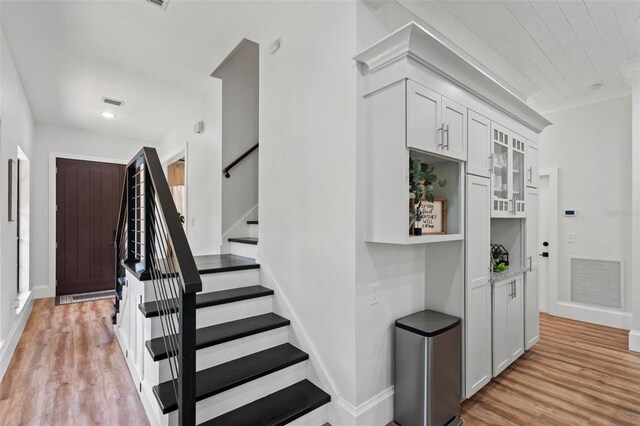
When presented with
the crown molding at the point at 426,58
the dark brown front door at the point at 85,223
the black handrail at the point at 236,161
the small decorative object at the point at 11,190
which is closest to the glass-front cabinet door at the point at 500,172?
the crown molding at the point at 426,58

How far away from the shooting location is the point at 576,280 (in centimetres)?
444

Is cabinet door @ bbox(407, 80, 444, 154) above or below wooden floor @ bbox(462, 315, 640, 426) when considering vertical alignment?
above

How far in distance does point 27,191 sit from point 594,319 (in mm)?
8122

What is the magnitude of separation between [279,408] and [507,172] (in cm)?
265

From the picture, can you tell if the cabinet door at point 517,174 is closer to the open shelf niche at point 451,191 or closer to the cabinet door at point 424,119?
the open shelf niche at point 451,191

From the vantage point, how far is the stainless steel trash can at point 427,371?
6.72 ft

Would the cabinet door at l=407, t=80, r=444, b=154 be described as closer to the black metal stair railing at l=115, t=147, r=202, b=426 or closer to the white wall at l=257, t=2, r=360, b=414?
the white wall at l=257, t=2, r=360, b=414

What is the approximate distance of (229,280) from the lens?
283 cm

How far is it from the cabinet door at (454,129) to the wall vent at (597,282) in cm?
339

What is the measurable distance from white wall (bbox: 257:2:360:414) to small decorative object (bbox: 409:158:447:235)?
0.37 meters

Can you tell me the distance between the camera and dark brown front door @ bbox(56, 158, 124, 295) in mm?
5738

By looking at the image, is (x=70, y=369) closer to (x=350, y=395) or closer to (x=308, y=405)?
(x=308, y=405)

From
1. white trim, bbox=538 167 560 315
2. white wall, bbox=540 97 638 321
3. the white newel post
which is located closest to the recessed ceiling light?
white wall, bbox=540 97 638 321

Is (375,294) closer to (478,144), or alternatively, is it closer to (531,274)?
(478,144)
